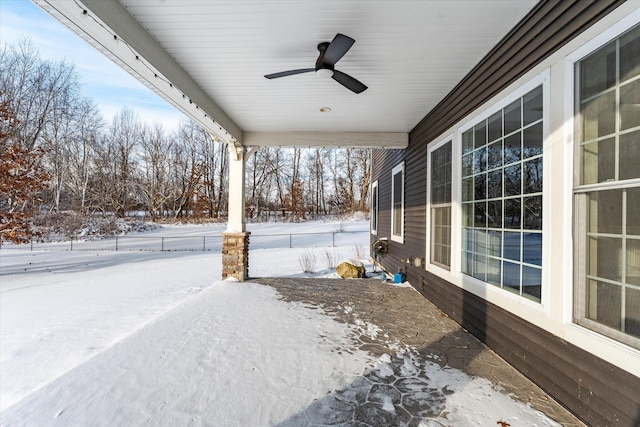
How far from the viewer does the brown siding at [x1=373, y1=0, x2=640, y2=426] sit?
1671 mm

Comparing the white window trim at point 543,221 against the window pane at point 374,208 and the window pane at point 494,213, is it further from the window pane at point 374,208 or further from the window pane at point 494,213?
the window pane at point 374,208

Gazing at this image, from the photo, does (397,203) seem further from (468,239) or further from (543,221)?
(543,221)

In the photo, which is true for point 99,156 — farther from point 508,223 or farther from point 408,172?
point 508,223

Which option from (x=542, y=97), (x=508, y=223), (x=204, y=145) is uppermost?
(x=204, y=145)

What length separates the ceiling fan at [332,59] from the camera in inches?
95.0

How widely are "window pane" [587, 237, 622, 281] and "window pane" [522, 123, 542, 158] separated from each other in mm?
806

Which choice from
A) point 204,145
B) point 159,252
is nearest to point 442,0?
point 159,252

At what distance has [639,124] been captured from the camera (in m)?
1.57

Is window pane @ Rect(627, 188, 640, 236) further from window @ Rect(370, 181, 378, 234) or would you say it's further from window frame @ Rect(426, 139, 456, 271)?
window @ Rect(370, 181, 378, 234)

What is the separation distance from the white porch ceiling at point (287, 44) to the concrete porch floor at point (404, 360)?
2915 millimetres

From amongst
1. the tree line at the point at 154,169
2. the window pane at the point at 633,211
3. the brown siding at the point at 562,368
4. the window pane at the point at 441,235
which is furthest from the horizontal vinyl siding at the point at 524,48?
the tree line at the point at 154,169

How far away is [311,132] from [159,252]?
8.90 m

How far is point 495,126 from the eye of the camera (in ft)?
9.75

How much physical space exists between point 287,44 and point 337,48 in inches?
23.3
